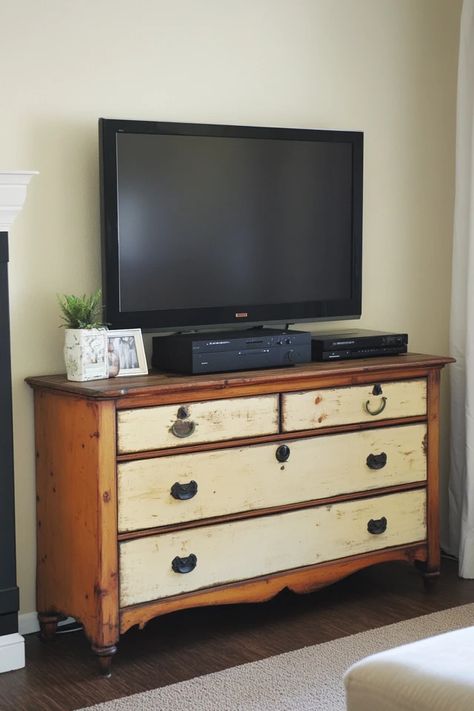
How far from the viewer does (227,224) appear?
3404 millimetres

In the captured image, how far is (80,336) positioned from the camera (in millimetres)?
2992

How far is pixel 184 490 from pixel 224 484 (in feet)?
0.46

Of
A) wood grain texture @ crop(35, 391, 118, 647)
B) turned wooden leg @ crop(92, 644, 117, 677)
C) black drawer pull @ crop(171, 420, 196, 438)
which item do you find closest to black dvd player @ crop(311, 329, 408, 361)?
black drawer pull @ crop(171, 420, 196, 438)

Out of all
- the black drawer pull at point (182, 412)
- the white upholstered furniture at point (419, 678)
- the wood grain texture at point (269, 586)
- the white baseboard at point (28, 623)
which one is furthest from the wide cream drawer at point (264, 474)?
the white upholstered furniture at point (419, 678)

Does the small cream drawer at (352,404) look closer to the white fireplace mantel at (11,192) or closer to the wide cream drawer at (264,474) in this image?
the wide cream drawer at (264,474)

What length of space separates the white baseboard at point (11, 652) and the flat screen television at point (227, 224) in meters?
0.95

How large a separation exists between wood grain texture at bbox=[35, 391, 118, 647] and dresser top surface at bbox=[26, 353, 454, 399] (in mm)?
45

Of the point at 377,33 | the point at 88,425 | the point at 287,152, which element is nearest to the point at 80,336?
the point at 88,425

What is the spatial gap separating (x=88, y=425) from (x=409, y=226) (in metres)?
1.71

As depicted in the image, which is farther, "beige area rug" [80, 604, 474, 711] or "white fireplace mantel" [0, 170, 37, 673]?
"white fireplace mantel" [0, 170, 37, 673]

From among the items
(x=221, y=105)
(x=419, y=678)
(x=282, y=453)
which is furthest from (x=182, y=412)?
(x=419, y=678)

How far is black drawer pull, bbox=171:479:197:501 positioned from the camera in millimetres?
3010

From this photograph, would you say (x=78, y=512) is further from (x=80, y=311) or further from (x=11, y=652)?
(x=80, y=311)

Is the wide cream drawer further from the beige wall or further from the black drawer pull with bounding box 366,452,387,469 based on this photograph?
the beige wall
